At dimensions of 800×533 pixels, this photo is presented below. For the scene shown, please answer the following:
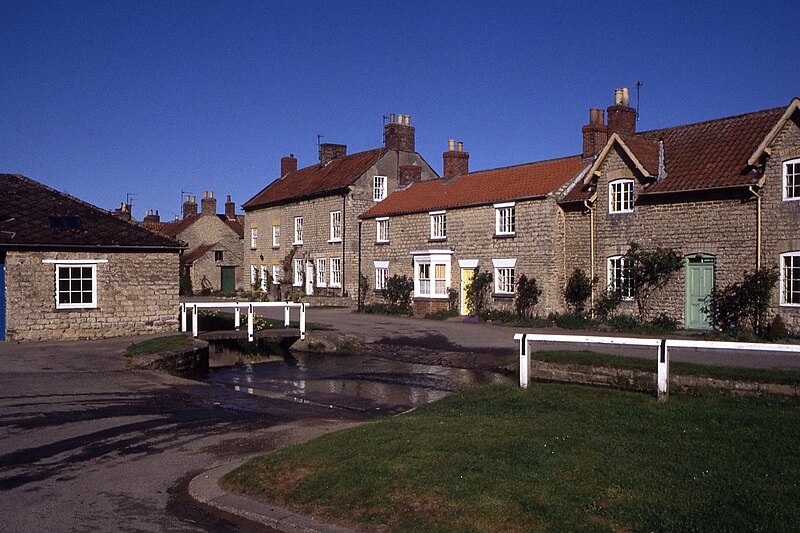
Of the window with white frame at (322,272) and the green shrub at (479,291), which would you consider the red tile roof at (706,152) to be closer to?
the green shrub at (479,291)

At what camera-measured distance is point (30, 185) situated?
1077 inches

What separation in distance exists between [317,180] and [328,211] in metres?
4.33

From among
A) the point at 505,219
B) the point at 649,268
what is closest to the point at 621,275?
the point at 649,268

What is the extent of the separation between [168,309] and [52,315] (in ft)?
12.0

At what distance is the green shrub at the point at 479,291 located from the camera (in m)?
32.6

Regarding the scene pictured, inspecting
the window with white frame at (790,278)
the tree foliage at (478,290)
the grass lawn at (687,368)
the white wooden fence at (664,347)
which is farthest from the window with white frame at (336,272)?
the white wooden fence at (664,347)

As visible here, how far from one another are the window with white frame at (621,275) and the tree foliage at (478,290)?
19.3ft

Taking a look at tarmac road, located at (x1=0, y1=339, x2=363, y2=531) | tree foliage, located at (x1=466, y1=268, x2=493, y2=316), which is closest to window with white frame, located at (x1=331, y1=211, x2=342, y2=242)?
tree foliage, located at (x1=466, y1=268, x2=493, y2=316)

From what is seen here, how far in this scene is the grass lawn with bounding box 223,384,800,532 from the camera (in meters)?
6.48

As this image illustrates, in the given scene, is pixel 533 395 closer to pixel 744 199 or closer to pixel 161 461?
pixel 161 461

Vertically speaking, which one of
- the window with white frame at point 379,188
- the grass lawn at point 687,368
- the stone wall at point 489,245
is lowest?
the grass lawn at point 687,368

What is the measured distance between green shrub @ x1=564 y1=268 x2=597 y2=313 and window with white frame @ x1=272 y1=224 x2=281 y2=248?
84.8ft

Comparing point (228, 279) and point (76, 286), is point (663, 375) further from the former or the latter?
point (228, 279)

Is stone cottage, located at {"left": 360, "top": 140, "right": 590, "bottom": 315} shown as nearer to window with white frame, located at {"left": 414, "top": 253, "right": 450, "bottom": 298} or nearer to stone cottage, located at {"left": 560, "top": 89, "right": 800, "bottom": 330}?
window with white frame, located at {"left": 414, "top": 253, "right": 450, "bottom": 298}
